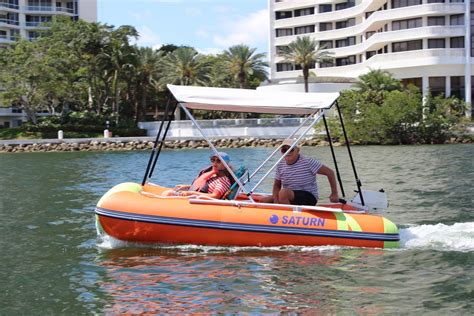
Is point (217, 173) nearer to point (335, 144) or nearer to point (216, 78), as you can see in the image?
point (335, 144)

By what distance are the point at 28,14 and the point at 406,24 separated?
56.8 meters

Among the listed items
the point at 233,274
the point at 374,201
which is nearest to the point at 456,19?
the point at 374,201

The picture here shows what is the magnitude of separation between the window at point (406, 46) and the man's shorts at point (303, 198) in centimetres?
5751

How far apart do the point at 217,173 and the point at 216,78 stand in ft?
214

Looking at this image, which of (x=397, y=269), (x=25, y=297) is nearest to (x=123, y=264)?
(x=25, y=297)

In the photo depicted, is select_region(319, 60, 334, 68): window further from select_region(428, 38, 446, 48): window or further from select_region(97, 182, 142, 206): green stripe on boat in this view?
select_region(97, 182, 142, 206): green stripe on boat

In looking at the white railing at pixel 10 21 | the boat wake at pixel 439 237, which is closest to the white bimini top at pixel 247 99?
the boat wake at pixel 439 237

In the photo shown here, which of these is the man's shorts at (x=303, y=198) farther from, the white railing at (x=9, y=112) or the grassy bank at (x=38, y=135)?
the white railing at (x=9, y=112)

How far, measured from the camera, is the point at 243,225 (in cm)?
1206

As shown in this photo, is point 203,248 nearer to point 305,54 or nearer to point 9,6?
point 305,54

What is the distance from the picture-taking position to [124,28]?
74.7 metres

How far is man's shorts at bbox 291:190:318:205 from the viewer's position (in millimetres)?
12883

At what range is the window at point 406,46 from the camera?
66.9 meters

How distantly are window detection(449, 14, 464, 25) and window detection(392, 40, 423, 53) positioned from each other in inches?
144
